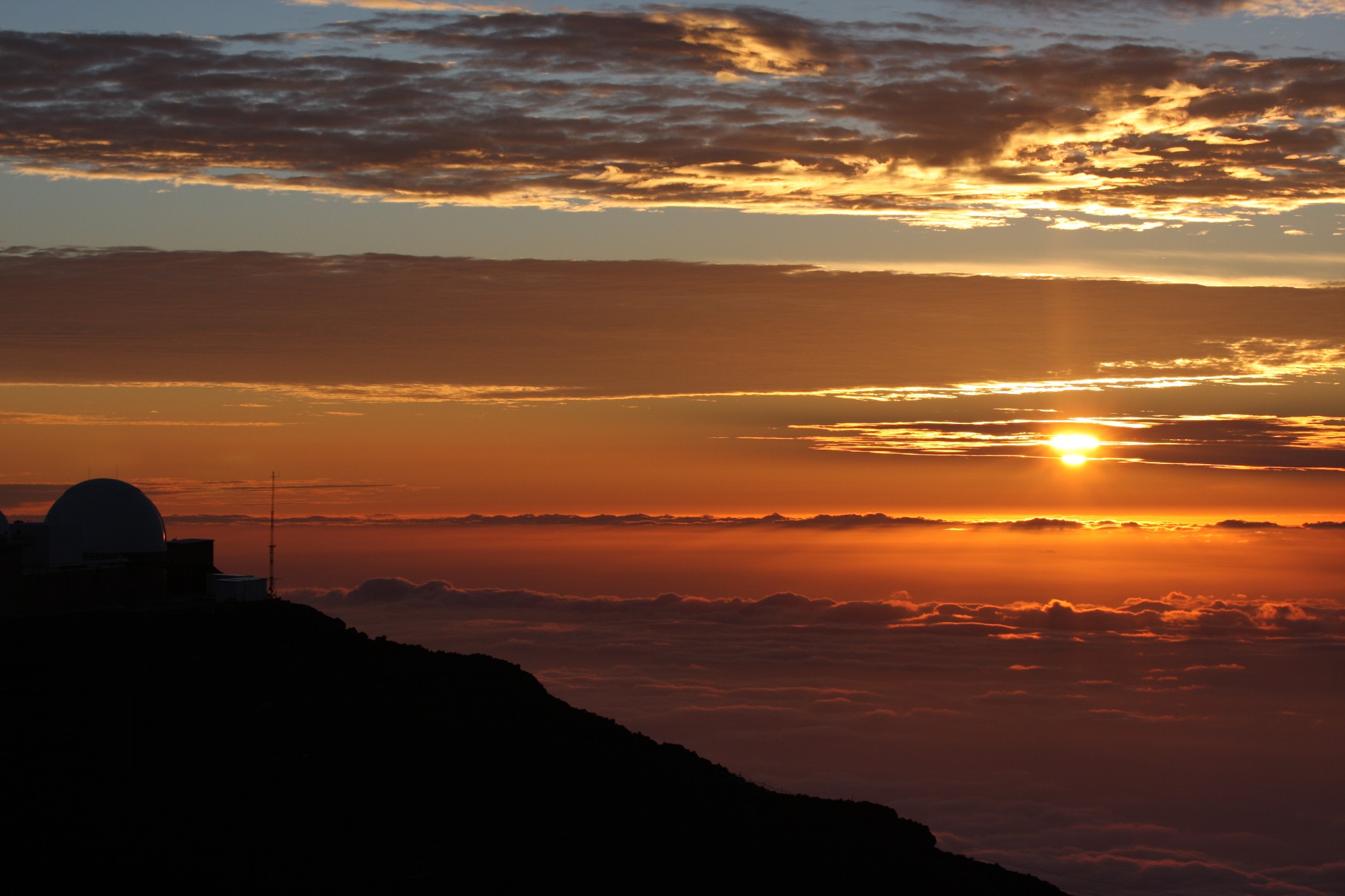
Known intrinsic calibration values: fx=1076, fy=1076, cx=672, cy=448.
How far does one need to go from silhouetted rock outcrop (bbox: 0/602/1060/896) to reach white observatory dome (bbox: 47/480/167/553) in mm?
3365

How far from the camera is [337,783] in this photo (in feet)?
109

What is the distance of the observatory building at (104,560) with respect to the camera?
39594 mm

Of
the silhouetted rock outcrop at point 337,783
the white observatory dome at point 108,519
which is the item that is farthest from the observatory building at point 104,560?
the silhouetted rock outcrop at point 337,783

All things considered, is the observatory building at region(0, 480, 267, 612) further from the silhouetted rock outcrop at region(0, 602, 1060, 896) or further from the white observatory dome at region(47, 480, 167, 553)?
the silhouetted rock outcrop at region(0, 602, 1060, 896)

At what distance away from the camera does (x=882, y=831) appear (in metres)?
56.6

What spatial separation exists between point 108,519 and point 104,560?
1688mm

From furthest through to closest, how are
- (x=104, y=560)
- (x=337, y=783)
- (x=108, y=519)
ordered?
(x=108, y=519)
(x=104, y=560)
(x=337, y=783)

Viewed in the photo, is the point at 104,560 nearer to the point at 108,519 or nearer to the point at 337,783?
the point at 108,519

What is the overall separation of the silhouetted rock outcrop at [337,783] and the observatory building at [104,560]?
139 centimetres

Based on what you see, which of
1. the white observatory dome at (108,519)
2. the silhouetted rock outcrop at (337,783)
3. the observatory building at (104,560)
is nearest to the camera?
the silhouetted rock outcrop at (337,783)

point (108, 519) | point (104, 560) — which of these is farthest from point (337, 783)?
point (108, 519)

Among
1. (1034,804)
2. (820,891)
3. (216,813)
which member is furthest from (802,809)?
(1034,804)

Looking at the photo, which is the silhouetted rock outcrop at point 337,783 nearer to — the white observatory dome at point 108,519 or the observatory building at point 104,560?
the observatory building at point 104,560

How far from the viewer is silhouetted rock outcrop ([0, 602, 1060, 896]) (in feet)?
93.8
